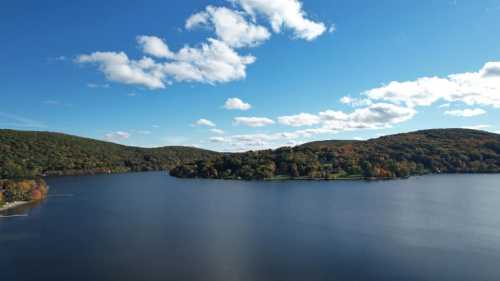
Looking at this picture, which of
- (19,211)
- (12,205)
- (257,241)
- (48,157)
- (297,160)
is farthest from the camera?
(48,157)

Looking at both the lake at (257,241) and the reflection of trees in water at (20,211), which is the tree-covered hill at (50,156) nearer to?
the reflection of trees in water at (20,211)

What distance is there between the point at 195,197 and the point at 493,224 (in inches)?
2281

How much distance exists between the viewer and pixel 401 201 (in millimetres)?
68875

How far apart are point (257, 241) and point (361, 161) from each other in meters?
115

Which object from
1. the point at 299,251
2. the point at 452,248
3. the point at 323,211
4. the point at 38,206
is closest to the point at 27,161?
the point at 38,206

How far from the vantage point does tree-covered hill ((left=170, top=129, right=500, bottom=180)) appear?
13212cm

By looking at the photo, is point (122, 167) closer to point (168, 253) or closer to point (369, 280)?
point (168, 253)

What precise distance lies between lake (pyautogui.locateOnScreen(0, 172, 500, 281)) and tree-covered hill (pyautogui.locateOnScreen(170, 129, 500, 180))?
205ft

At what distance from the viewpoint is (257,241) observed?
3853 centimetres

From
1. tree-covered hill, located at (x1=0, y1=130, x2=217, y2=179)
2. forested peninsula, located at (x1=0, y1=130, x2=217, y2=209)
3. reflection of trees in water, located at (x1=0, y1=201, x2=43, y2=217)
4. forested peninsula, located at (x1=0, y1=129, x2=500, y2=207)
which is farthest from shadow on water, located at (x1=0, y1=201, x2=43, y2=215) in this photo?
tree-covered hill, located at (x1=0, y1=130, x2=217, y2=179)

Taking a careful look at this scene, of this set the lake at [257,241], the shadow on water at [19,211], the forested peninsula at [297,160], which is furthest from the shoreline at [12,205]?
the forested peninsula at [297,160]

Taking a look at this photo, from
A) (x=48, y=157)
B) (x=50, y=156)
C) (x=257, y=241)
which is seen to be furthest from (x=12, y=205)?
(x=50, y=156)

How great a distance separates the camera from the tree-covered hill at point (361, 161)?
132125mm

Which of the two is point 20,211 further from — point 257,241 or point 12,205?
point 257,241
